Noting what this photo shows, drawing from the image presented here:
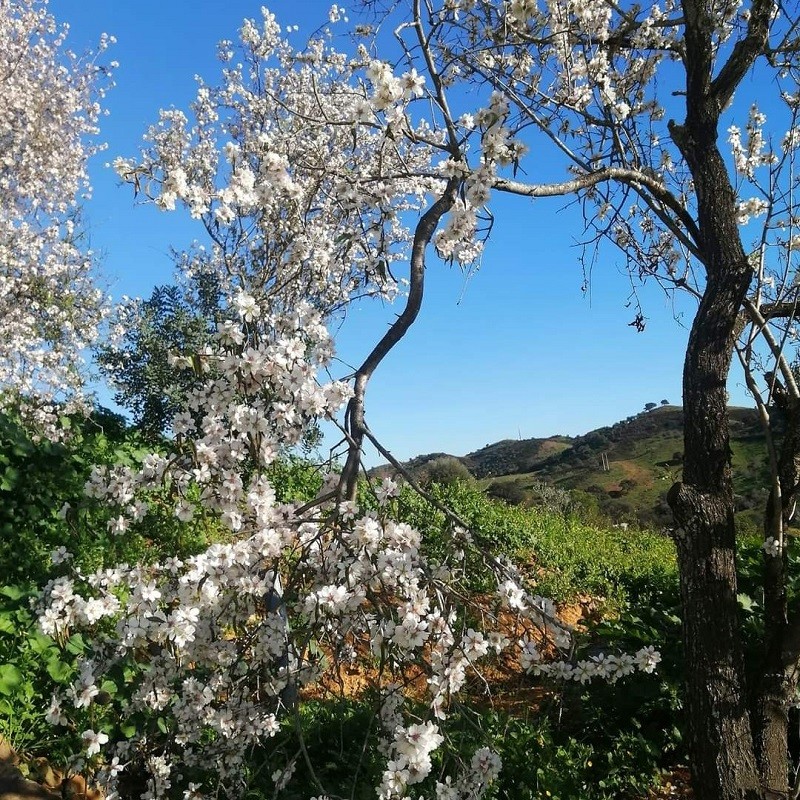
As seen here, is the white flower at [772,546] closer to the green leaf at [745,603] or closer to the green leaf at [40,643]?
the green leaf at [745,603]

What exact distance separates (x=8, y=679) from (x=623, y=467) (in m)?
15.3

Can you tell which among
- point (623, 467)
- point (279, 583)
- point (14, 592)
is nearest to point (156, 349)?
point (14, 592)

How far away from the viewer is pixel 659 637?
4473 mm

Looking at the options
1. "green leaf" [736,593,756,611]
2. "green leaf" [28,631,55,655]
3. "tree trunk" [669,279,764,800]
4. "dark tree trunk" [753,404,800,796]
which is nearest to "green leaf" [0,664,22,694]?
"green leaf" [28,631,55,655]

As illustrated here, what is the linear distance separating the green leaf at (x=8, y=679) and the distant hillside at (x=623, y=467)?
6.20 meters

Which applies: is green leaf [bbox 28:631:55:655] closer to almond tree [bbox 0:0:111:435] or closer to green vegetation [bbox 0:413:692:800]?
green vegetation [bbox 0:413:692:800]

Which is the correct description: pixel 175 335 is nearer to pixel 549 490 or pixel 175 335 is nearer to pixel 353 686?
pixel 353 686

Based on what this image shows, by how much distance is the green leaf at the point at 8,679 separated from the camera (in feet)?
10.3

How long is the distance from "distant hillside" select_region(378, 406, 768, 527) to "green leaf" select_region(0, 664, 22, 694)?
6198 millimetres

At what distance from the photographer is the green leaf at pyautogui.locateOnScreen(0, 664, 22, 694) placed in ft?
10.3

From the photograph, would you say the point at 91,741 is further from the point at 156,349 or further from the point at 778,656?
the point at 156,349

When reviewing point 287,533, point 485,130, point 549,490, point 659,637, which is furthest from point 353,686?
point 549,490

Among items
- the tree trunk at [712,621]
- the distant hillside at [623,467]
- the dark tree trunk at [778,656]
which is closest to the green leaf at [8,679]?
the tree trunk at [712,621]

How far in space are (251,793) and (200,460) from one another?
5.59 ft
